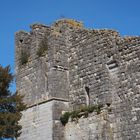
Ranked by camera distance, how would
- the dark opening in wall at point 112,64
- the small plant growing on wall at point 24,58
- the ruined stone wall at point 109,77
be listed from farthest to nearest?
the small plant growing on wall at point 24,58
the dark opening in wall at point 112,64
the ruined stone wall at point 109,77

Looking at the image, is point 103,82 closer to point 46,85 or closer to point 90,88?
point 90,88

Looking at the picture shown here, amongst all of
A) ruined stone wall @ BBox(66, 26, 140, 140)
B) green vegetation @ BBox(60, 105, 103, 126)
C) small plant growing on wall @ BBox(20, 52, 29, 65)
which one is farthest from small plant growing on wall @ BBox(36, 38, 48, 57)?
green vegetation @ BBox(60, 105, 103, 126)

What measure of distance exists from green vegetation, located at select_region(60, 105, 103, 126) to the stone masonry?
0.62 ft

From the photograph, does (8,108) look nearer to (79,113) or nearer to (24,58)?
(79,113)

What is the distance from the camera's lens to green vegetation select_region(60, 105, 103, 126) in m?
20.3

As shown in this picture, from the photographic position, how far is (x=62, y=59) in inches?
888

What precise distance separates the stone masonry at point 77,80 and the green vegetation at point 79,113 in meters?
0.19

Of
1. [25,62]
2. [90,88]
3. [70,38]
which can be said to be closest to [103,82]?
[90,88]

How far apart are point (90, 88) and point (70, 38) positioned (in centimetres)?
315

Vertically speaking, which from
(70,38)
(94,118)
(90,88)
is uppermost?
(70,38)

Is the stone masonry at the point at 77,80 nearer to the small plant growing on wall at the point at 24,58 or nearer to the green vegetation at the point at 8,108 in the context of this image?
the small plant growing on wall at the point at 24,58

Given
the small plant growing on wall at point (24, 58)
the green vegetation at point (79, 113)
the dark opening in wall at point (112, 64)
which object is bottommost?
the green vegetation at point (79, 113)

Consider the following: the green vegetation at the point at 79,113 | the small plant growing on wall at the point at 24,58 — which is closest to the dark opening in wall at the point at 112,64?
the green vegetation at the point at 79,113

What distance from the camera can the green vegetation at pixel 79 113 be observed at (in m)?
20.3
